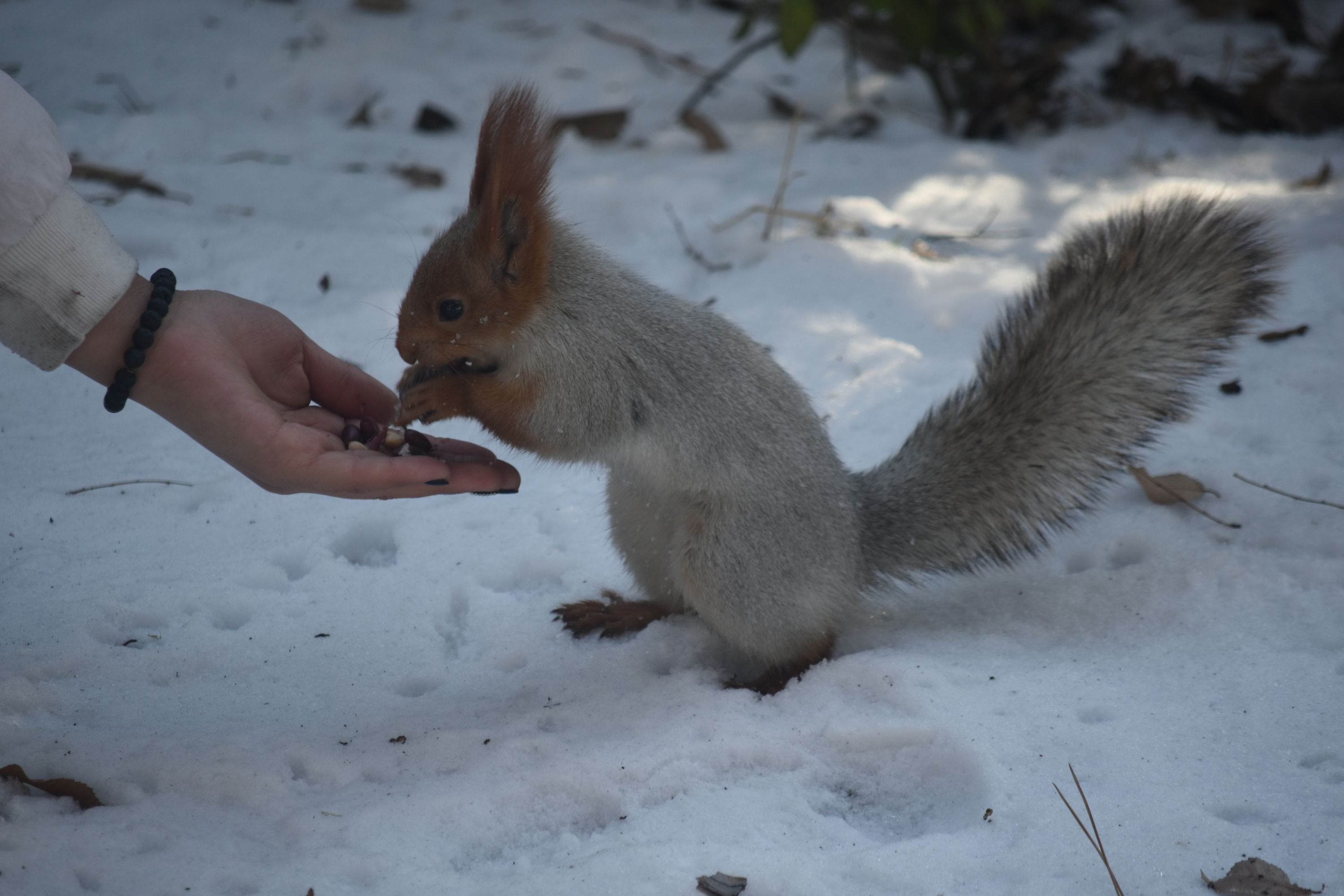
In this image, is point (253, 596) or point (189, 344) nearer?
point (189, 344)

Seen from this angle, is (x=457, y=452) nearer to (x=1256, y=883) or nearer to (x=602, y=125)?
(x=1256, y=883)

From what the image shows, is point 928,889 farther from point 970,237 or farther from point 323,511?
point 970,237

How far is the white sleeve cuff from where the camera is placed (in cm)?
161

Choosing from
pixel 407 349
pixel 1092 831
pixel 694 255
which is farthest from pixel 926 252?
pixel 1092 831

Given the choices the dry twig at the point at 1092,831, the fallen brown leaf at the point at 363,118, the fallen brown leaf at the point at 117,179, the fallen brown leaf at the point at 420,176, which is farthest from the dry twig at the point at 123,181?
the dry twig at the point at 1092,831

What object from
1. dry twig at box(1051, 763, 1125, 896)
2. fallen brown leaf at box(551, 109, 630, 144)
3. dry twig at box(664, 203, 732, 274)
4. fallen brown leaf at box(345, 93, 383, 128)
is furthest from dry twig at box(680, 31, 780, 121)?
dry twig at box(1051, 763, 1125, 896)

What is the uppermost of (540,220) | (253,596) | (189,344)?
(540,220)

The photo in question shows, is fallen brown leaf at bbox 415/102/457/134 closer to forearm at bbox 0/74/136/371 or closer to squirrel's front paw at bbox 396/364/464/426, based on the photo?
squirrel's front paw at bbox 396/364/464/426

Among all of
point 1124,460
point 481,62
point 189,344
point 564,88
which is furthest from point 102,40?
point 1124,460

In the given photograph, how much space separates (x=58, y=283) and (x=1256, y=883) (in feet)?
6.36

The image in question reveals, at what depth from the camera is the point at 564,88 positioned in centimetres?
Result: 460

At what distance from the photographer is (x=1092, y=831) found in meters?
1.56

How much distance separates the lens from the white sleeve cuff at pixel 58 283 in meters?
1.61

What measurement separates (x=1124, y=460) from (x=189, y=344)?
170cm
